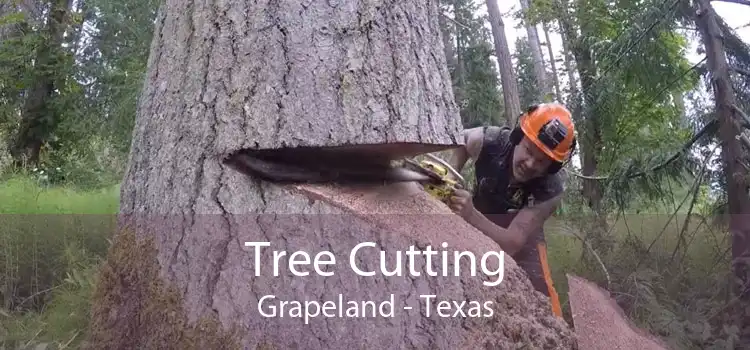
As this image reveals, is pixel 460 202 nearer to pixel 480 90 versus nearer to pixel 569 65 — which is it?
pixel 569 65

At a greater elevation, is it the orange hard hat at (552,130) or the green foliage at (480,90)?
the green foliage at (480,90)

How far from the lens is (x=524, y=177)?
2510 mm

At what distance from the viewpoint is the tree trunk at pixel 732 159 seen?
125 inches

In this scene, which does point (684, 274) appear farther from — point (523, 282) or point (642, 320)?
point (523, 282)

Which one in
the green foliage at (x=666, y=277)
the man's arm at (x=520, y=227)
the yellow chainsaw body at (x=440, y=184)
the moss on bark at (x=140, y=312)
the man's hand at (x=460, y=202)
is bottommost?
the green foliage at (x=666, y=277)

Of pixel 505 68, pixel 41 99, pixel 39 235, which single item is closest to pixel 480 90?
pixel 505 68

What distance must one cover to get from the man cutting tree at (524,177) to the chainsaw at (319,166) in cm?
60

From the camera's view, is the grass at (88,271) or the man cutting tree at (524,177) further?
the grass at (88,271)

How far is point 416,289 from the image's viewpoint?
1.35 metres

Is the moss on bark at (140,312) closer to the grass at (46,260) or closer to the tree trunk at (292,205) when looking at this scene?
the tree trunk at (292,205)

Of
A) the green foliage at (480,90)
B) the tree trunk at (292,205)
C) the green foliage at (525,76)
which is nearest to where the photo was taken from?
the tree trunk at (292,205)

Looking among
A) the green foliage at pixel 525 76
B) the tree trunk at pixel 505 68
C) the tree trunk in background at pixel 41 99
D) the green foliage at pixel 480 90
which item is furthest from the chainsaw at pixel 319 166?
the green foliage at pixel 480 90

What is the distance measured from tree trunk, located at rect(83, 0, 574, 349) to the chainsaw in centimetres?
3

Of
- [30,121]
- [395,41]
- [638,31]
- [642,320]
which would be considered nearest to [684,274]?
[642,320]
